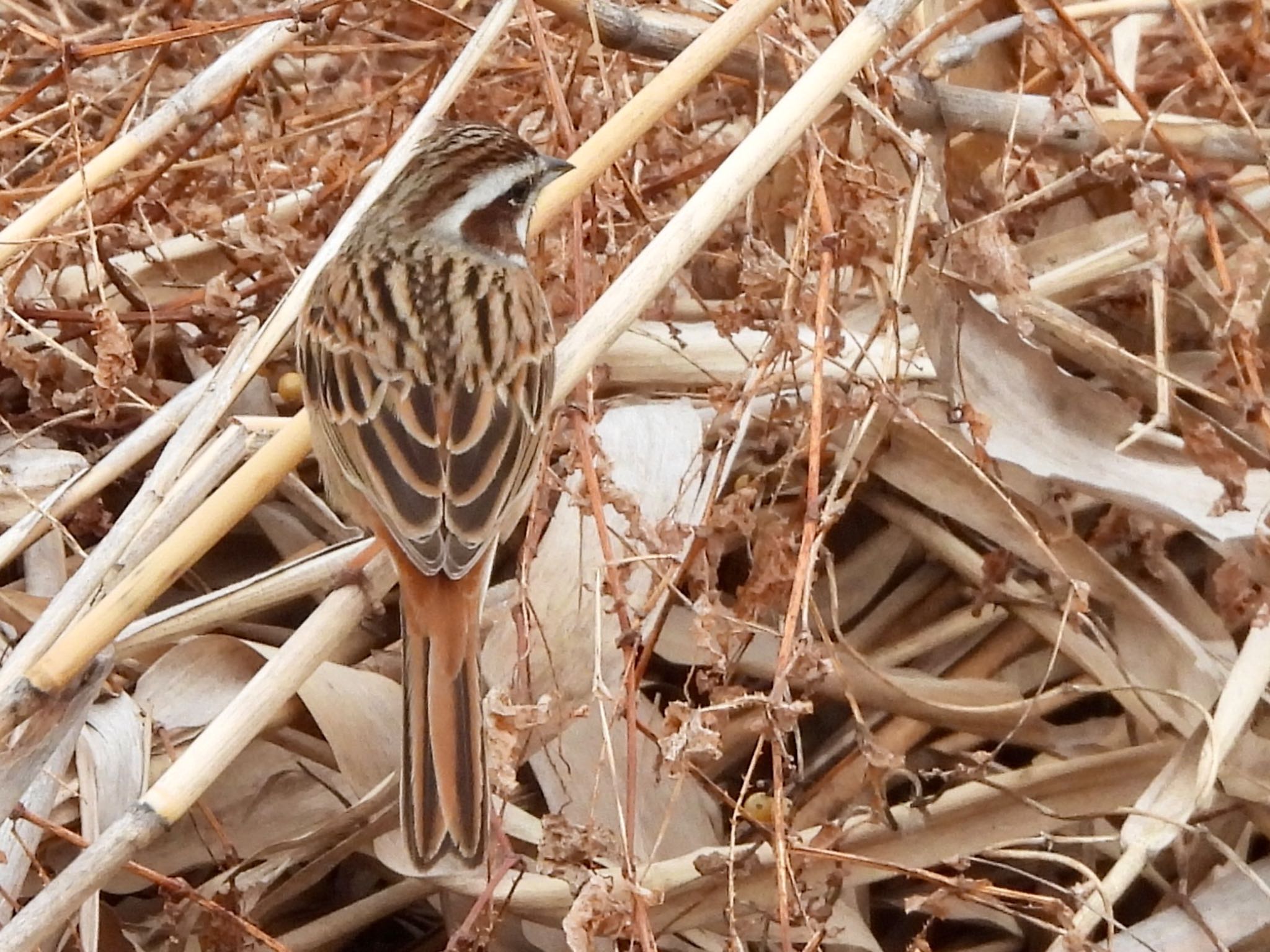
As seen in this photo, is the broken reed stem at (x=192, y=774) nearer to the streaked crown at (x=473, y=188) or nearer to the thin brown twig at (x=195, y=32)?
the streaked crown at (x=473, y=188)

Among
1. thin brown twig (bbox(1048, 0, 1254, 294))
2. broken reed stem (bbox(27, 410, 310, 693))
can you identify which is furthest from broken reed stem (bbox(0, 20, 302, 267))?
thin brown twig (bbox(1048, 0, 1254, 294))

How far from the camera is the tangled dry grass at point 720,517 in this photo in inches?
69.1

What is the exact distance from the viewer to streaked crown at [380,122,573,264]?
206 centimetres

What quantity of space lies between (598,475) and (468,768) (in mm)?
369

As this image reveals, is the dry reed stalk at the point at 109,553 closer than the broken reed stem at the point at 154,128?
Yes

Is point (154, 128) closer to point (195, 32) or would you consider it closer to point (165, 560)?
point (195, 32)

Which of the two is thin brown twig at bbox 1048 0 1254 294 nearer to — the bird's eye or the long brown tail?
the bird's eye

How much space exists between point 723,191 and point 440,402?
51 centimetres

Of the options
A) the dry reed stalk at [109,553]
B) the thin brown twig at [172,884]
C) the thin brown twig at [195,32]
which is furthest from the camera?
the thin brown twig at [195,32]

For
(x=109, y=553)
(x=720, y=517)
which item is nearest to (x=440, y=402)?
(x=720, y=517)

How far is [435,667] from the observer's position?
175 centimetres

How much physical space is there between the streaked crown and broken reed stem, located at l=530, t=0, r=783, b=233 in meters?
0.13

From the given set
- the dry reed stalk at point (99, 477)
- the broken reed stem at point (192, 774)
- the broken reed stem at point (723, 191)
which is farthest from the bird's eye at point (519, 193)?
the broken reed stem at point (192, 774)

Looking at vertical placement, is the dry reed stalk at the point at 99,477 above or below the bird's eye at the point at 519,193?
below
